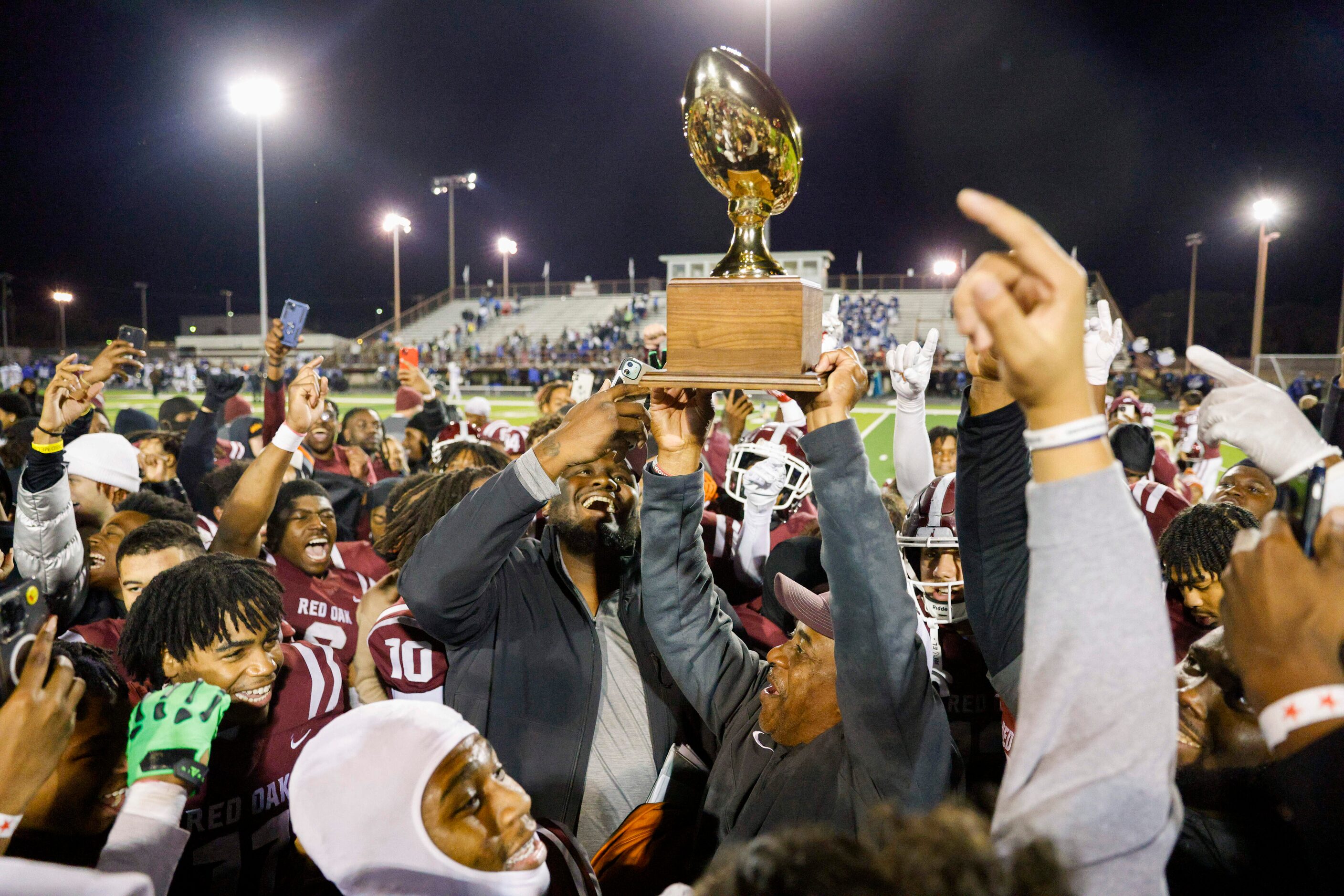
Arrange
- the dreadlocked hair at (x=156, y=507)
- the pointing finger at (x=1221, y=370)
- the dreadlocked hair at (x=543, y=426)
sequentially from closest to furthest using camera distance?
the pointing finger at (x=1221, y=370), the dreadlocked hair at (x=156, y=507), the dreadlocked hair at (x=543, y=426)

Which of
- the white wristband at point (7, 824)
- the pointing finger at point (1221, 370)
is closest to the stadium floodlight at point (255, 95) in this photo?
the white wristband at point (7, 824)

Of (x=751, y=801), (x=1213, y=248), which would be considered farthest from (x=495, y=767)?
(x=1213, y=248)

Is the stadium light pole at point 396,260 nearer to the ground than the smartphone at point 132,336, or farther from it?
farther from it

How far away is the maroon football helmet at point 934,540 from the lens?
111 inches

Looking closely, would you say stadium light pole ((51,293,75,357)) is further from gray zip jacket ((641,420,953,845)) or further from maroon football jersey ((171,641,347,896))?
gray zip jacket ((641,420,953,845))

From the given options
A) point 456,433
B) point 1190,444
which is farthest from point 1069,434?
point 1190,444

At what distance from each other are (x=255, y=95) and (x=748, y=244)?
18343 mm

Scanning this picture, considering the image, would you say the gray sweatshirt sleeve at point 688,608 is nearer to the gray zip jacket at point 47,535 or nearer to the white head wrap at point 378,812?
the white head wrap at point 378,812

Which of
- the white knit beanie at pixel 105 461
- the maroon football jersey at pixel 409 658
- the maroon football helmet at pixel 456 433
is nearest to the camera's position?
the maroon football jersey at pixel 409 658

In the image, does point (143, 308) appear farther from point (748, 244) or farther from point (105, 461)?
point (748, 244)

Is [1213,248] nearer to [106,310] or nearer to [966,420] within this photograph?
[966,420]

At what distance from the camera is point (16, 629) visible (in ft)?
4.38

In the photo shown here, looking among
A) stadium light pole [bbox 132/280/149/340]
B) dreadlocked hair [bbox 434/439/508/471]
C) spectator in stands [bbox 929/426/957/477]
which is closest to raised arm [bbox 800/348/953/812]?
dreadlocked hair [bbox 434/439/508/471]

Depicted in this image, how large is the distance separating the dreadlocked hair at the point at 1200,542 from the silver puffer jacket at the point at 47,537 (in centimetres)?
399
